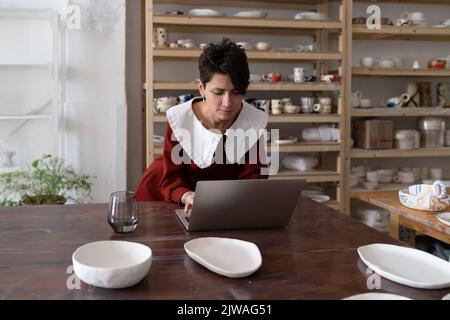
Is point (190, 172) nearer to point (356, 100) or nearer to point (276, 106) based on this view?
point (276, 106)

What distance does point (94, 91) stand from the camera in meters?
3.30

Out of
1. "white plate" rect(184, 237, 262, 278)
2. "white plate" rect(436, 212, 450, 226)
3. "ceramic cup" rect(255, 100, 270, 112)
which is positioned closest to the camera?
"white plate" rect(184, 237, 262, 278)

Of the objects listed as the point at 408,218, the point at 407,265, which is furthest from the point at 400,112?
the point at 407,265

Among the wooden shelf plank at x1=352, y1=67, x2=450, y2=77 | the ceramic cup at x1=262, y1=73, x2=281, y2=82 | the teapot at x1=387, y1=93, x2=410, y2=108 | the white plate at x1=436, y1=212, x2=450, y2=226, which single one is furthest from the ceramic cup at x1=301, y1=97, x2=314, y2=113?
the white plate at x1=436, y1=212, x2=450, y2=226

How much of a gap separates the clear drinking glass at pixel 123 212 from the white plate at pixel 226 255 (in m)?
0.24

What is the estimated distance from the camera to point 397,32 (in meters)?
3.47

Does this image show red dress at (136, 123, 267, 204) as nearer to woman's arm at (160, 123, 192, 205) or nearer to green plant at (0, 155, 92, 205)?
woman's arm at (160, 123, 192, 205)

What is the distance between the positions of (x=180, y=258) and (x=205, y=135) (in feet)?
2.81

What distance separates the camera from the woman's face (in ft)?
5.92

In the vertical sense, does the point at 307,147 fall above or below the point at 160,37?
below

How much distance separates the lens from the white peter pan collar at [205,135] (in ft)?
6.37

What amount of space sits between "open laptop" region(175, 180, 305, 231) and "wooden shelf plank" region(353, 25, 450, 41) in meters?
2.40
